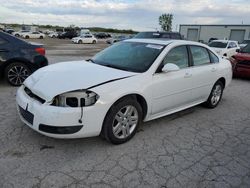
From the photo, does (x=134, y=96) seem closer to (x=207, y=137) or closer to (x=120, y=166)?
(x=120, y=166)

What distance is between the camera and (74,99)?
292 centimetres

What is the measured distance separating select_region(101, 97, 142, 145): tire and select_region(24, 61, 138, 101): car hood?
0.38 meters

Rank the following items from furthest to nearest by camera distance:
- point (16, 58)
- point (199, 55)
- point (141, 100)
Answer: point (16, 58), point (199, 55), point (141, 100)

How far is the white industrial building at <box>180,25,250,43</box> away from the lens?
42.3 meters

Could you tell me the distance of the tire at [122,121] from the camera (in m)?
3.12

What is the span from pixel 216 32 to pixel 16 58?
46120 mm

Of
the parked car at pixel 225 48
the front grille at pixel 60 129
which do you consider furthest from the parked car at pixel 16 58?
the parked car at pixel 225 48

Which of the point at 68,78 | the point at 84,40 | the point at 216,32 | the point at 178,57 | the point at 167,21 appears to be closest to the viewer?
the point at 68,78

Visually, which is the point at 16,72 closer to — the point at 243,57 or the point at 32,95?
the point at 32,95

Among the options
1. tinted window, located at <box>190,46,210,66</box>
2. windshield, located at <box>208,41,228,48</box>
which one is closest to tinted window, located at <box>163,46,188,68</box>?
tinted window, located at <box>190,46,210,66</box>

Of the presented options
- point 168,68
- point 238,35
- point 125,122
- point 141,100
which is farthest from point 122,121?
point 238,35

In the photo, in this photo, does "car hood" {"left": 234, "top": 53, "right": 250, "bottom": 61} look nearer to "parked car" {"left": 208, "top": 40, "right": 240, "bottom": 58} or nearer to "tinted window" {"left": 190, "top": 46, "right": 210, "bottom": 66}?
"tinted window" {"left": 190, "top": 46, "right": 210, "bottom": 66}

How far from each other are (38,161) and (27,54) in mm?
4144

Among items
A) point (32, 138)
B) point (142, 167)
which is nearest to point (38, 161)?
point (32, 138)
